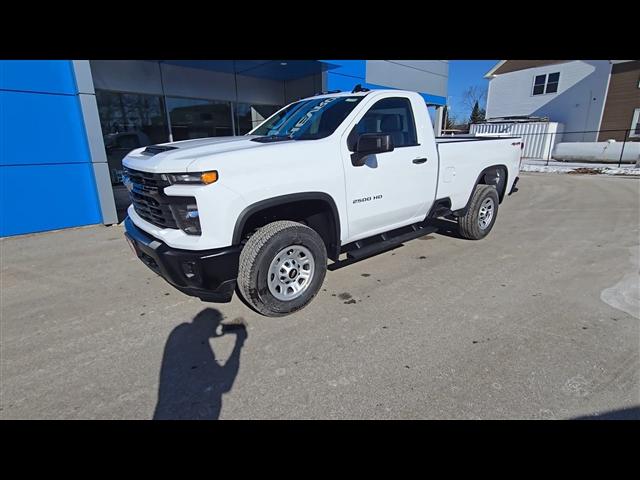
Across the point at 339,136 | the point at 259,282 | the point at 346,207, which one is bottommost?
the point at 259,282

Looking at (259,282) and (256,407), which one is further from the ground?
(259,282)

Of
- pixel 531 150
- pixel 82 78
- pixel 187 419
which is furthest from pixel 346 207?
pixel 531 150

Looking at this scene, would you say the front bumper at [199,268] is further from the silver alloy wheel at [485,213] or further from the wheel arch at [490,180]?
the silver alloy wheel at [485,213]

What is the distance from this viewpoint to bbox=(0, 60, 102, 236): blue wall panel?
19.9 ft

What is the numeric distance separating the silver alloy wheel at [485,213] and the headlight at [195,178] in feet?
14.3

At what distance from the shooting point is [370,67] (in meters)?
13.6

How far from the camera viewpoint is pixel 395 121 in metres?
4.37

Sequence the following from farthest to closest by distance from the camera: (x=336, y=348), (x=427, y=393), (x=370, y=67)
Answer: (x=370, y=67)
(x=336, y=348)
(x=427, y=393)

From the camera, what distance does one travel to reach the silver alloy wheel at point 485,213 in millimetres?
5598

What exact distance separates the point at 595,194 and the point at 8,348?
1273 centimetres

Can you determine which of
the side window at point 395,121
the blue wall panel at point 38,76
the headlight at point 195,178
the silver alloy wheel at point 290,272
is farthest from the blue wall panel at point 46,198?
the side window at point 395,121

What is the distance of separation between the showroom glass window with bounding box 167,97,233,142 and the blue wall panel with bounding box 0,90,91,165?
531cm

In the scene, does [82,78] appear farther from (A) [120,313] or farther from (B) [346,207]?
(B) [346,207]

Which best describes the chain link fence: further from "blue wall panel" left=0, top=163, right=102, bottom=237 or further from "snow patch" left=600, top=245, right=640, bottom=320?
"blue wall panel" left=0, top=163, right=102, bottom=237
